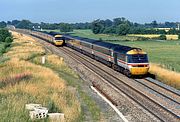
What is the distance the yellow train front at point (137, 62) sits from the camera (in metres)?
33.2

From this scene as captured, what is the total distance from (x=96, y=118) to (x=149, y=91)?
31.6ft

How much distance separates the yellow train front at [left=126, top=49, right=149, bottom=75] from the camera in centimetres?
3319

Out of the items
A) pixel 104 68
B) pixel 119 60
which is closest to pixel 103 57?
pixel 104 68

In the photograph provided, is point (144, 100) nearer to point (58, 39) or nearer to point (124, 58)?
point (124, 58)

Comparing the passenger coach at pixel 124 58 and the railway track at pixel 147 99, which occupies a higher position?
the passenger coach at pixel 124 58

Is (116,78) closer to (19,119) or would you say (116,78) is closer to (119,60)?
(119,60)

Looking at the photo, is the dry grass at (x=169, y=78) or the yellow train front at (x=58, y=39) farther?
the yellow train front at (x=58, y=39)

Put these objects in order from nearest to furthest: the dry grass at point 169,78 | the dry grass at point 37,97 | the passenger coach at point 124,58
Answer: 1. the dry grass at point 37,97
2. the dry grass at point 169,78
3. the passenger coach at point 124,58

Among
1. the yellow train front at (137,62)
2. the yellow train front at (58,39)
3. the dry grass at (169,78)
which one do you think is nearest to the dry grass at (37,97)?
the yellow train front at (137,62)

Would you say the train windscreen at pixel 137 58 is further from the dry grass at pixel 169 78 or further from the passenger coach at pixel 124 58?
the dry grass at pixel 169 78

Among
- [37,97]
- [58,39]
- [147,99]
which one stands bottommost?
[58,39]

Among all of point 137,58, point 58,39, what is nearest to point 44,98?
point 137,58

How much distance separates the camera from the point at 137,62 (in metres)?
33.4

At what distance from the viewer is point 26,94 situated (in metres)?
21.4
